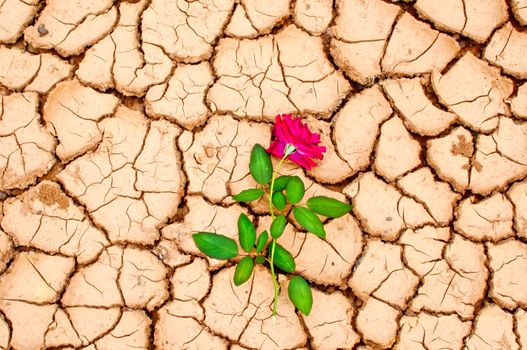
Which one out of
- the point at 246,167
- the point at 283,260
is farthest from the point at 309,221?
the point at 246,167

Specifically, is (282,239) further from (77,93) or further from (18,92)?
(18,92)

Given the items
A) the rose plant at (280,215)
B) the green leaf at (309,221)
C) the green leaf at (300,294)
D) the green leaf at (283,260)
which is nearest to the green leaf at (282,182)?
the rose plant at (280,215)

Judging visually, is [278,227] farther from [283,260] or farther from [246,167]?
[246,167]

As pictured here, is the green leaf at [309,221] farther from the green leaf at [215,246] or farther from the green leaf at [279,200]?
the green leaf at [215,246]

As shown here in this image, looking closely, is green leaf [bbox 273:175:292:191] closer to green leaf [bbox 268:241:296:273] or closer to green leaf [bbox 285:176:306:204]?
green leaf [bbox 285:176:306:204]

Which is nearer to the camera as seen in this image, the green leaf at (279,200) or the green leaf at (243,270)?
the green leaf at (243,270)

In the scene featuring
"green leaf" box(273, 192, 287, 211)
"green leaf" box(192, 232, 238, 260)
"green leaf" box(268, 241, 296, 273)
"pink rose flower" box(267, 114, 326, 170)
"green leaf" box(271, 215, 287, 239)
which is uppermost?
"pink rose flower" box(267, 114, 326, 170)

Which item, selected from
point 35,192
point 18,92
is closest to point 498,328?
point 35,192

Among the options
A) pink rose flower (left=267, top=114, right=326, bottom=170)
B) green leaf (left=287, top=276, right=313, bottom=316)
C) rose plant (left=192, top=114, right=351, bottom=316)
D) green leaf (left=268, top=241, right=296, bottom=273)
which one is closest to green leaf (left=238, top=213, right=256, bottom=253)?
rose plant (left=192, top=114, right=351, bottom=316)
